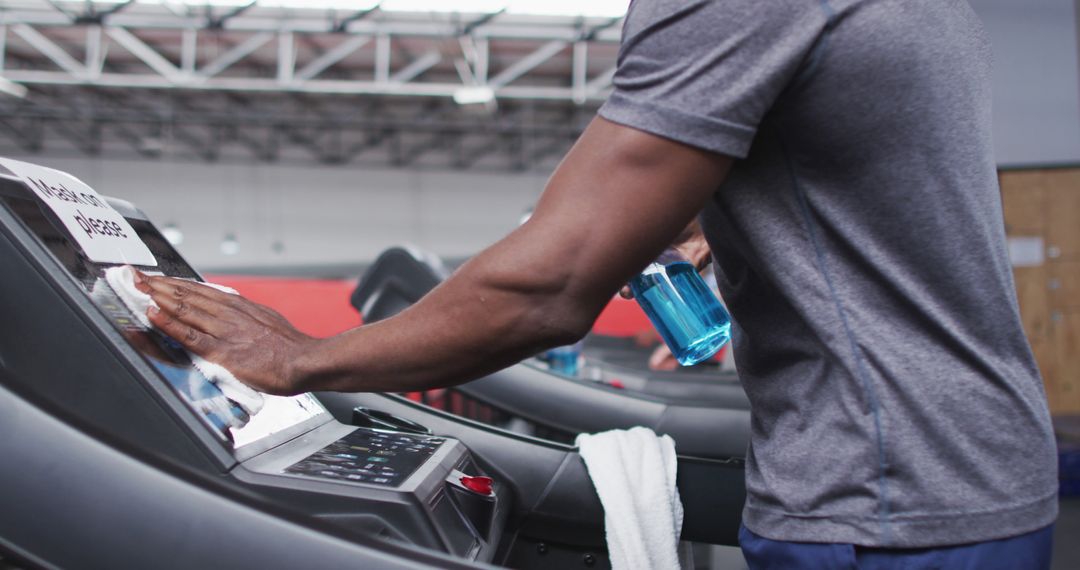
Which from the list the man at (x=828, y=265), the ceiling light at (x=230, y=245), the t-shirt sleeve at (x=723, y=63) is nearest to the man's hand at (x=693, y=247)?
the man at (x=828, y=265)

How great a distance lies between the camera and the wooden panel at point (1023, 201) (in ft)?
20.2

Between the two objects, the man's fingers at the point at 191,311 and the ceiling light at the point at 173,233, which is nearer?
the man's fingers at the point at 191,311

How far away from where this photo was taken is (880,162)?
592 millimetres

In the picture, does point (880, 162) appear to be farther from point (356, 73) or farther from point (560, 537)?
point (356, 73)

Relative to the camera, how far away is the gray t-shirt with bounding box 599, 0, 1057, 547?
0.56 meters

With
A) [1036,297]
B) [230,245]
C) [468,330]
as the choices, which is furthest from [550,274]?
[230,245]

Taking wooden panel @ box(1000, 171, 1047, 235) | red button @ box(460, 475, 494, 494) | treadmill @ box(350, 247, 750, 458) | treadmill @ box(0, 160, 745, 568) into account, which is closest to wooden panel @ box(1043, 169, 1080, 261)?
wooden panel @ box(1000, 171, 1047, 235)

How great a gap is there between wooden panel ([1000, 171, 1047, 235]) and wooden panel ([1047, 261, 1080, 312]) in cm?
31

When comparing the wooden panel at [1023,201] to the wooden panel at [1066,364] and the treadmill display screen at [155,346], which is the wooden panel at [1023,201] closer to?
the wooden panel at [1066,364]

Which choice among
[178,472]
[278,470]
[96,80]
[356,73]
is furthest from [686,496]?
[356,73]

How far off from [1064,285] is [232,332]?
7.07 metres

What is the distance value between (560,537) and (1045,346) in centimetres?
658

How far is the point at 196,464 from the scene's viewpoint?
2.17ft

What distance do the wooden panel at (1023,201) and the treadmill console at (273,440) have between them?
645 centimetres
